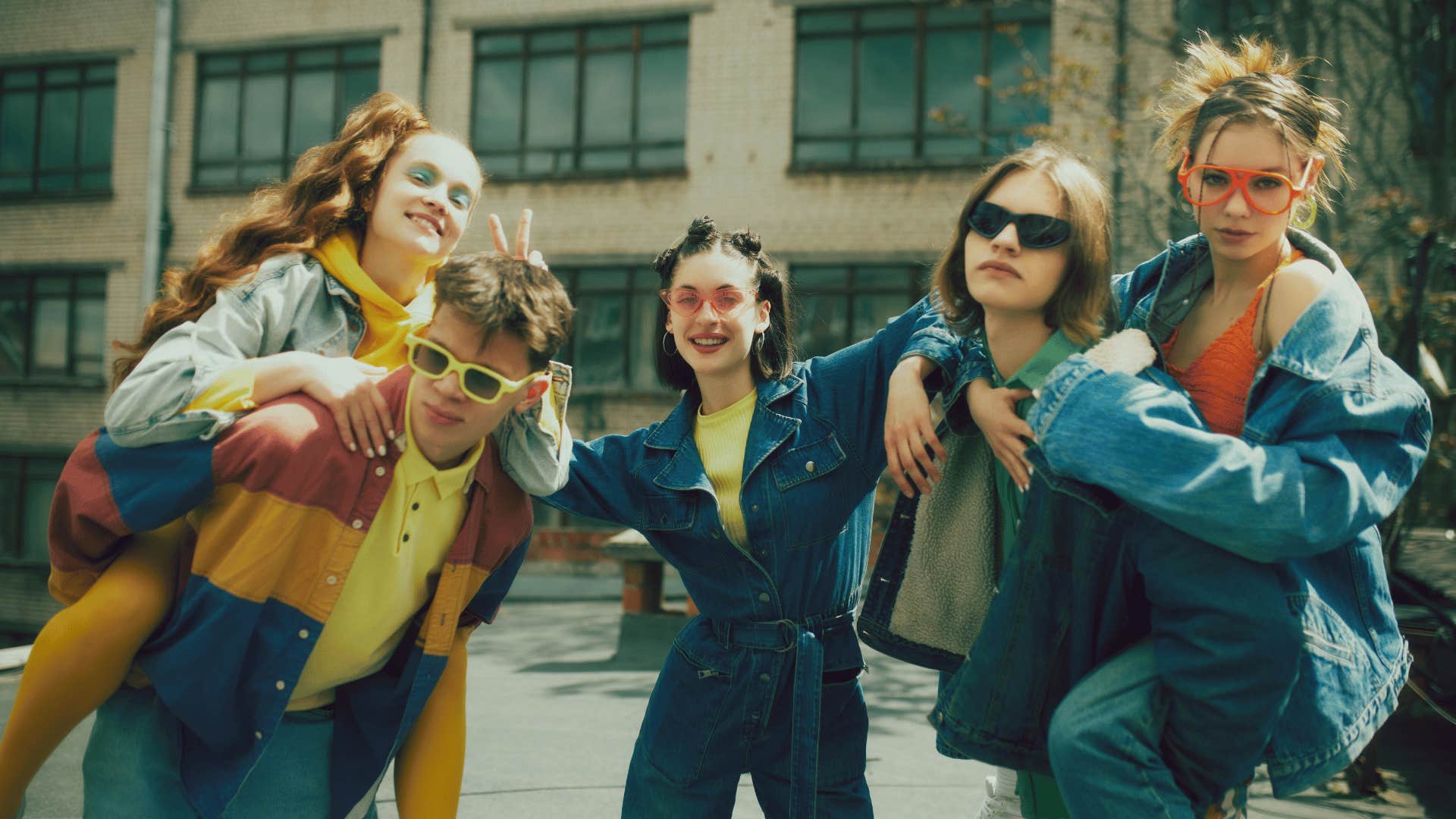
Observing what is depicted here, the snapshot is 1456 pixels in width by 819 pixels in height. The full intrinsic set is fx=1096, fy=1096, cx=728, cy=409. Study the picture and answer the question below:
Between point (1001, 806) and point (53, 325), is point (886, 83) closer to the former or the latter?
point (1001, 806)

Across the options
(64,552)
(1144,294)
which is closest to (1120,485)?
(1144,294)

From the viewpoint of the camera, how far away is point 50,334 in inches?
654

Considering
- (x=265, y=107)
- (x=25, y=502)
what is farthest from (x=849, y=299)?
(x=25, y=502)

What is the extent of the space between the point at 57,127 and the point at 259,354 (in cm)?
1789

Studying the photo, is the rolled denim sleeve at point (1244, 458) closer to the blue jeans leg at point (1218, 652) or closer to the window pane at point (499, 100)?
the blue jeans leg at point (1218, 652)

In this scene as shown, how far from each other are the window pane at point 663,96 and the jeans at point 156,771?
42.1ft

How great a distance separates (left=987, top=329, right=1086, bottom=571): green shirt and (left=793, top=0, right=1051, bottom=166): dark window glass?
11598 mm

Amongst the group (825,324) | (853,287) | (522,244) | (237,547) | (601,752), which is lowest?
(601,752)

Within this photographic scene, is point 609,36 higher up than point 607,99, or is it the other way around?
point 609,36

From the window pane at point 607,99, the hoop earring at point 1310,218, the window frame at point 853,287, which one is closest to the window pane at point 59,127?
the window pane at point 607,99

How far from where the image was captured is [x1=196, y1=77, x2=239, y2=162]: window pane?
53.0ft

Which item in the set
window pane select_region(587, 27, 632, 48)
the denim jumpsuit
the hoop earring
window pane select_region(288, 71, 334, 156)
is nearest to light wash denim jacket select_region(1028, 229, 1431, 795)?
the hoop earring

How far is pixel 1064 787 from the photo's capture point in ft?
6.17

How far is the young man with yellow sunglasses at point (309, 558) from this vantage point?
2.07 m
